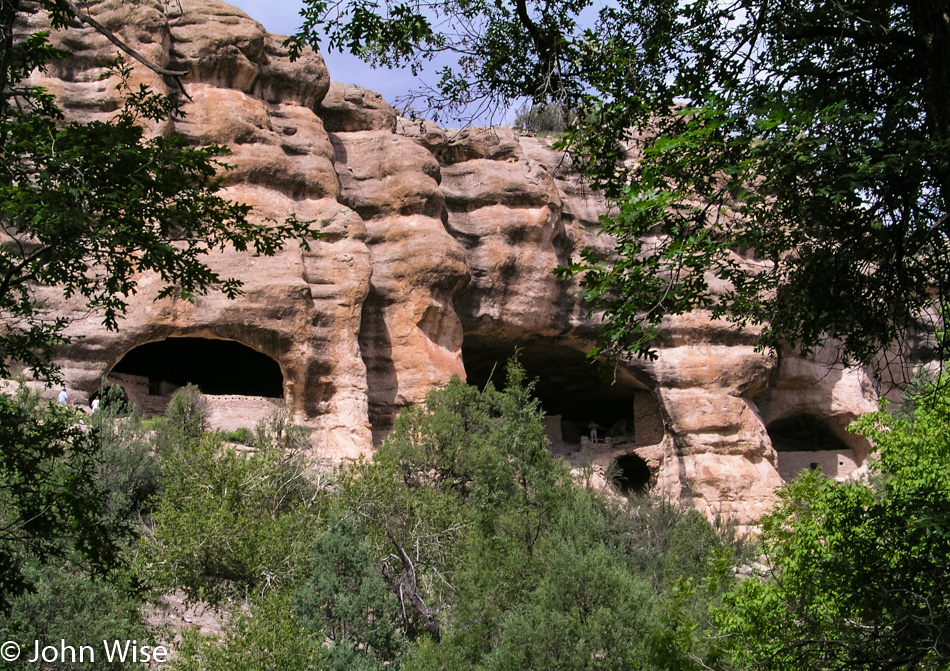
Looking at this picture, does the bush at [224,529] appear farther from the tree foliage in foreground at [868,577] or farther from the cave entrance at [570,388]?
the cave entrance at [570,388]

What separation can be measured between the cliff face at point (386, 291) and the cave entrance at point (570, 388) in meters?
0.08

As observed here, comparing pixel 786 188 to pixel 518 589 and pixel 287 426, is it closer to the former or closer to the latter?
pixel 518 589

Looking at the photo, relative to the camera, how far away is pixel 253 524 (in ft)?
39.2

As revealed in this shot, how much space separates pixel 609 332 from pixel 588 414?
21.3 meters

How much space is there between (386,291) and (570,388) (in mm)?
7278

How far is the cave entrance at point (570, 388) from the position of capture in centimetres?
2081

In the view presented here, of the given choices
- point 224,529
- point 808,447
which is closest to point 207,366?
point 224,529

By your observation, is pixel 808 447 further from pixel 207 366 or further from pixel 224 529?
pixel 224 529

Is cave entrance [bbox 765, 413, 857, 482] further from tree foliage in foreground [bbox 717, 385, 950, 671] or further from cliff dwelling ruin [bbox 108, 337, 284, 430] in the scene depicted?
cliff dwelling ruin [bbox 108, 337, 284, 430]

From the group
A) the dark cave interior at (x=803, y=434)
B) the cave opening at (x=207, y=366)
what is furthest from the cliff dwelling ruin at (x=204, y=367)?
the dark cave interior at (x=803, y=434)

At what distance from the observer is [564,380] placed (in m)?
23.1

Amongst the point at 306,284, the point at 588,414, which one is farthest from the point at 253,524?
the point at 588,414

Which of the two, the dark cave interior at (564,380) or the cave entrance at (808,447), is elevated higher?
the dark cave interior at (564,380)

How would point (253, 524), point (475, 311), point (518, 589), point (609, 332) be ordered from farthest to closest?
point (475, 311) < point (253, 524) < point (518, 589) < point (609, 332)
